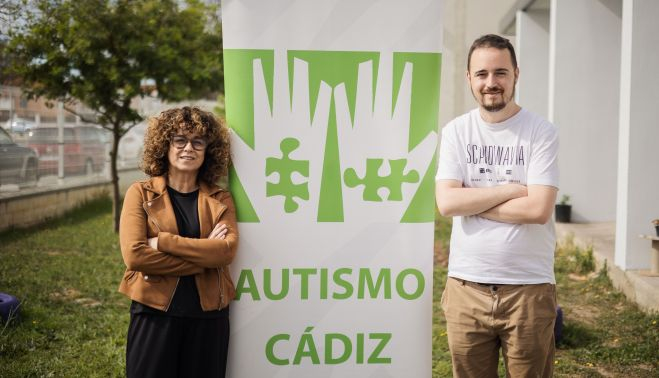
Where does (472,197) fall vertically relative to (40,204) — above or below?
above

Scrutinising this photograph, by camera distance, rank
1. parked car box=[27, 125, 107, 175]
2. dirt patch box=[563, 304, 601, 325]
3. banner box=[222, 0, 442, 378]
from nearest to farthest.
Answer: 1. banner box=[222, 0, 442, 378]
2. dirt patch box=[563, 304, 601, 325]
3. parked car box=[27, 125, 107, 175]

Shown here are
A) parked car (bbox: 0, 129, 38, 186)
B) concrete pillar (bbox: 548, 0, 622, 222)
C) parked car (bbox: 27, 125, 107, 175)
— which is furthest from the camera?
parked car (bbox: 27, 125, 107, 175)

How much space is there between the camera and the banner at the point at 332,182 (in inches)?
116

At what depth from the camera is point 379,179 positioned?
9.84 ft

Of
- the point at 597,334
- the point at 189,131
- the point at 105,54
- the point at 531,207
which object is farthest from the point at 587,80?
the point at 189,131

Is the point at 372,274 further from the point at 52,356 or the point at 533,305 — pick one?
the point at 52,356

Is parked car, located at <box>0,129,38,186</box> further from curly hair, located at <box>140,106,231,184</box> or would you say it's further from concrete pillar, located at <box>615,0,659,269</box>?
concrete pillar, located at <box>615,0,659,269</box>

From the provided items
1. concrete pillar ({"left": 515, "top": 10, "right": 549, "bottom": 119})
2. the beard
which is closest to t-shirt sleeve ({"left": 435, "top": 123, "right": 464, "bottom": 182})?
the beard

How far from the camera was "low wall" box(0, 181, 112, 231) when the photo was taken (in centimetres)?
946

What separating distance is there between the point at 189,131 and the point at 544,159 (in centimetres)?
139

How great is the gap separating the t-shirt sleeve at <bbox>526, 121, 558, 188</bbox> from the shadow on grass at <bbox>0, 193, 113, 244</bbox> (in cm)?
795

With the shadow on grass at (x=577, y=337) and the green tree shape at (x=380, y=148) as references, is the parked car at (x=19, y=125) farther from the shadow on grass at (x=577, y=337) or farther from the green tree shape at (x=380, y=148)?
the green tree shape at (x=380, y=148)

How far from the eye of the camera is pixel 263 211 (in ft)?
9.81

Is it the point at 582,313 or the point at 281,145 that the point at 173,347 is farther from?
the point at 582,313
